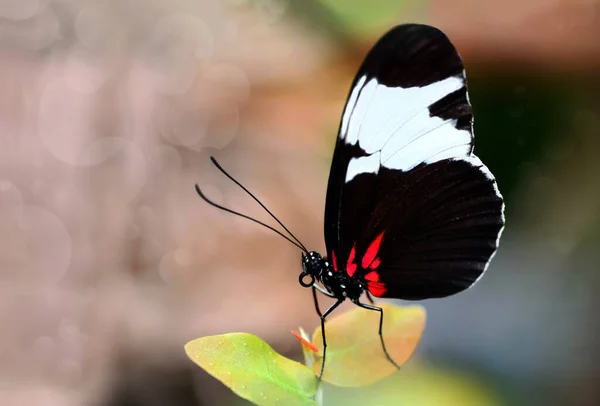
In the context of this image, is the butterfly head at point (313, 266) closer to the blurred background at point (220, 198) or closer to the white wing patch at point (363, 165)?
the white wing patch at point (363, 165)

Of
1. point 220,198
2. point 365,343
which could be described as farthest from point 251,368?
point 220,198

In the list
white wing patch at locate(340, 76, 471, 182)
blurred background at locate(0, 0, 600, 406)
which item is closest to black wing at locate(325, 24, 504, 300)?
white wing patch at locate(340, 76, 471, 182)

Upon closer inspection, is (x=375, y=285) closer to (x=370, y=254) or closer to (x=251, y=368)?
(x=370, y=254)

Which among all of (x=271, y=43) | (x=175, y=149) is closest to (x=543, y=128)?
(x=271, y=43)

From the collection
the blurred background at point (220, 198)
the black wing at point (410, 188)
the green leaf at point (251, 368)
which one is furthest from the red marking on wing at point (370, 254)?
the blurred background at point (220, 198)

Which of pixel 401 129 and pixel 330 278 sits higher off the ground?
pixel 401 129

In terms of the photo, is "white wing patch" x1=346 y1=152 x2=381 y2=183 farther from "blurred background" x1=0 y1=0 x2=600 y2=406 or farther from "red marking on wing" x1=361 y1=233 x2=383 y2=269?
"blurred background" x1=0 y1=0 x2=600 y2=406

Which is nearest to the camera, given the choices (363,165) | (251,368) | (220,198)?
(251,368)
